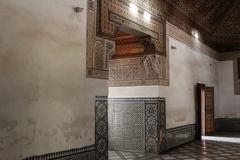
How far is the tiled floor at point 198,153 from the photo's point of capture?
4352 millimetres

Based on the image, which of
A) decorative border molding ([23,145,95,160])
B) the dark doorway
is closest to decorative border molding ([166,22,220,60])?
the dark doorway

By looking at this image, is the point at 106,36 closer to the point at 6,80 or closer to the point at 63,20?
the point at 63,20

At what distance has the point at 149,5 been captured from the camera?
447 cm

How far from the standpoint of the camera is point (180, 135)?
5.43m

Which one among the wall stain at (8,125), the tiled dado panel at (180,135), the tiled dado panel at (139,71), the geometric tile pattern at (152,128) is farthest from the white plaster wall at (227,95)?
the wall stain at (8,125)

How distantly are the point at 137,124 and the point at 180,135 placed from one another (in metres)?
1.07

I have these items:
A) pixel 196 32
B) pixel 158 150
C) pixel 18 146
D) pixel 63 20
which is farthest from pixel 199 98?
pixel 18 146

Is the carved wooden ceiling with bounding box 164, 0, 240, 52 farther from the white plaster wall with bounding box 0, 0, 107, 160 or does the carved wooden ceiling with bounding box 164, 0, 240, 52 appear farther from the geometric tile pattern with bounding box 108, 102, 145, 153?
the white plaster wall with bounding box 0, 0, 107, 160

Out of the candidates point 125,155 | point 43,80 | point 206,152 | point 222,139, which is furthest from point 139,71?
point 222,139

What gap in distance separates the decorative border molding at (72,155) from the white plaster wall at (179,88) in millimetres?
1880

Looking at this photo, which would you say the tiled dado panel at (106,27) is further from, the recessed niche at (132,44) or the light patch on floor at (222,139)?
the light patch on floor at (222,139)

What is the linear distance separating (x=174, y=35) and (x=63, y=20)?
296 centimetres

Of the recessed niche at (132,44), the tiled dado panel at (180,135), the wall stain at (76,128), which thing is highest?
the recessed niche at (132,44)

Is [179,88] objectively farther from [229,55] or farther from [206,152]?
[229,55]
